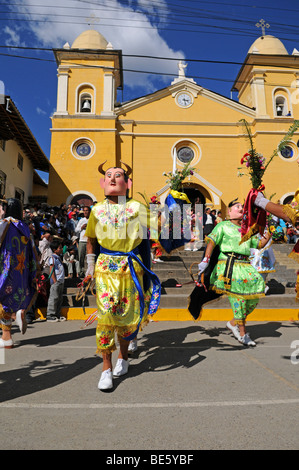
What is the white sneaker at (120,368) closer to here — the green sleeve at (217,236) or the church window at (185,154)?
the green sleeve at (217,236)

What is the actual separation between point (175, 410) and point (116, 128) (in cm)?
1927

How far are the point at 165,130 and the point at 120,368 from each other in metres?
18.8

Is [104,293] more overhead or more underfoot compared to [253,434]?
more overhead

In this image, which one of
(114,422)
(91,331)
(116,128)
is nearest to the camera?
(114,422)

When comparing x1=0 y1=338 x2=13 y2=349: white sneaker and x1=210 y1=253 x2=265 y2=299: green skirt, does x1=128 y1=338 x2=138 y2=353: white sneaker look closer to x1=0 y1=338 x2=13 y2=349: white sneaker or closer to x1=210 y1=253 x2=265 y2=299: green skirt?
x1=210 y1=253 x2=265 y2=299: green skirt

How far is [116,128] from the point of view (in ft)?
65.1

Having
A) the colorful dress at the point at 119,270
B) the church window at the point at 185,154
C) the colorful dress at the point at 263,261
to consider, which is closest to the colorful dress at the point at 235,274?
the colorful dress at the point at 119,270

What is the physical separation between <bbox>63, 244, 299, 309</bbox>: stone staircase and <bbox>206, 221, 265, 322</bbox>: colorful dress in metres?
0.51

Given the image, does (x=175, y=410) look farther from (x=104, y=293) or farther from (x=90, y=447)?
(x=104, y=293)

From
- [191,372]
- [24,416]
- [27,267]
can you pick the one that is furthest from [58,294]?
[24,416]

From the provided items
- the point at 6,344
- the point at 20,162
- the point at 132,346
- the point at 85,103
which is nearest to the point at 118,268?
the point at 132,346

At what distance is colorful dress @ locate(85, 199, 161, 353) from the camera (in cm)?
309

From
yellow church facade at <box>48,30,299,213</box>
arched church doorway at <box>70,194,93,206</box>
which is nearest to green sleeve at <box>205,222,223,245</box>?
yellow church facade at <box>48,30,299,213</box>

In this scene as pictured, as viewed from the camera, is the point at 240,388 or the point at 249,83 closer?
the point at 240,388
